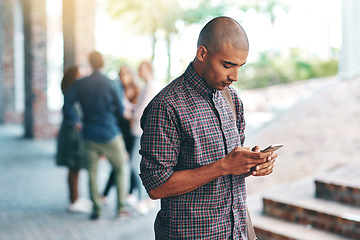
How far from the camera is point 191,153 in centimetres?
165

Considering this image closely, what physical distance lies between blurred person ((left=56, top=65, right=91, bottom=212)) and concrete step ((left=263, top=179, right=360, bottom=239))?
234 centimetres

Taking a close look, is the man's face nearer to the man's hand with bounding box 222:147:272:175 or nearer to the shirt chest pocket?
the shirt chest pocket

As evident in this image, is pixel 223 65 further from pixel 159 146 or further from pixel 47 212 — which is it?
pixel 47 212

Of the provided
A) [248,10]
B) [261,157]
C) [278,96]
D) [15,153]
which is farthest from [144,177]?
[248,10]

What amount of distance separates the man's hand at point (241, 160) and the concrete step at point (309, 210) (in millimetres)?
2615

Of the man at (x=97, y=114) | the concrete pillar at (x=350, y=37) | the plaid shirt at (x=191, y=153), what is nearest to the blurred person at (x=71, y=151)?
the man at (x=97, y=114)

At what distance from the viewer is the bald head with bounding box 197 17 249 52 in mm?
1616

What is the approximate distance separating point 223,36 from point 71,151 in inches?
169

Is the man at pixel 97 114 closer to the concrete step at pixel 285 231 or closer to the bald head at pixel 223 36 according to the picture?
the concrete step at pixel 285 231

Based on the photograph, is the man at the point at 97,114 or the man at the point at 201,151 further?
the man at the point at 97,114

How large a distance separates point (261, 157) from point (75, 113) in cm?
400

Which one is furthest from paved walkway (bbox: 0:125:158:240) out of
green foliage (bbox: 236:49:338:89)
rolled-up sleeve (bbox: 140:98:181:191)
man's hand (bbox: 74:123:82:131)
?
green foliage (bbox: 236:49:338:89)

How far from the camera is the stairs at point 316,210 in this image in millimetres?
3922

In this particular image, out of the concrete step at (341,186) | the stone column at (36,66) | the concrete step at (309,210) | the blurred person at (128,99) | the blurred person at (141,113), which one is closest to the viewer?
the concrete step at (309,210)
